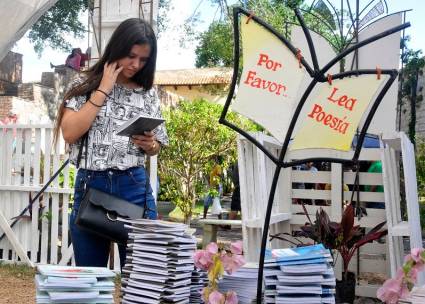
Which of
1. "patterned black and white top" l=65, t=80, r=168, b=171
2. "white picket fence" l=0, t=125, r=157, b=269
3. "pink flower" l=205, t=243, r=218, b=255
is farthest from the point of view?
"white picket fence" l=0, t=125, r=157, b=269

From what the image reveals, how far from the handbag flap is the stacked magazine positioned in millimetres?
659

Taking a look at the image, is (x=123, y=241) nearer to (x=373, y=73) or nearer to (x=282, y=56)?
(x=282, y=56)

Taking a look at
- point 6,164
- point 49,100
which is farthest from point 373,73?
point 49,100

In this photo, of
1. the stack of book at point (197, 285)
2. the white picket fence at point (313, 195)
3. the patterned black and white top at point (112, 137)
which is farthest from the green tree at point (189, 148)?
the stack of book at point (197, 285)

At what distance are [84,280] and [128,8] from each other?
9.40 ft

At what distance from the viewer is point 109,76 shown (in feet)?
6.02

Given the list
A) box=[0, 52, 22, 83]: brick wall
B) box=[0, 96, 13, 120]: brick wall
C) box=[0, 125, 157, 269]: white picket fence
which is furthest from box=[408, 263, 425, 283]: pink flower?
box=[0, 52, 22, 83]: brick wall

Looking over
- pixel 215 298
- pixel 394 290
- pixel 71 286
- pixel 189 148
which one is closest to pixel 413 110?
pixel 189 148

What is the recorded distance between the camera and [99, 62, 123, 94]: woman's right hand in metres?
1.82

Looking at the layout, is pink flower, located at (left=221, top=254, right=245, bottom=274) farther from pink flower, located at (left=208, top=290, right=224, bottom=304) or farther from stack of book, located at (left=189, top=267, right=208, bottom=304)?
stack of book, located at (left=189, top=267, right=208, bottom=304)

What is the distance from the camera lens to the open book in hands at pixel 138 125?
1.60m

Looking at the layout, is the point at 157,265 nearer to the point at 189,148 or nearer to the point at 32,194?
the point at 32,194

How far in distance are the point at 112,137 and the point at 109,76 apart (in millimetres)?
230

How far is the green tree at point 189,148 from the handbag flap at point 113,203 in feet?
21.4
